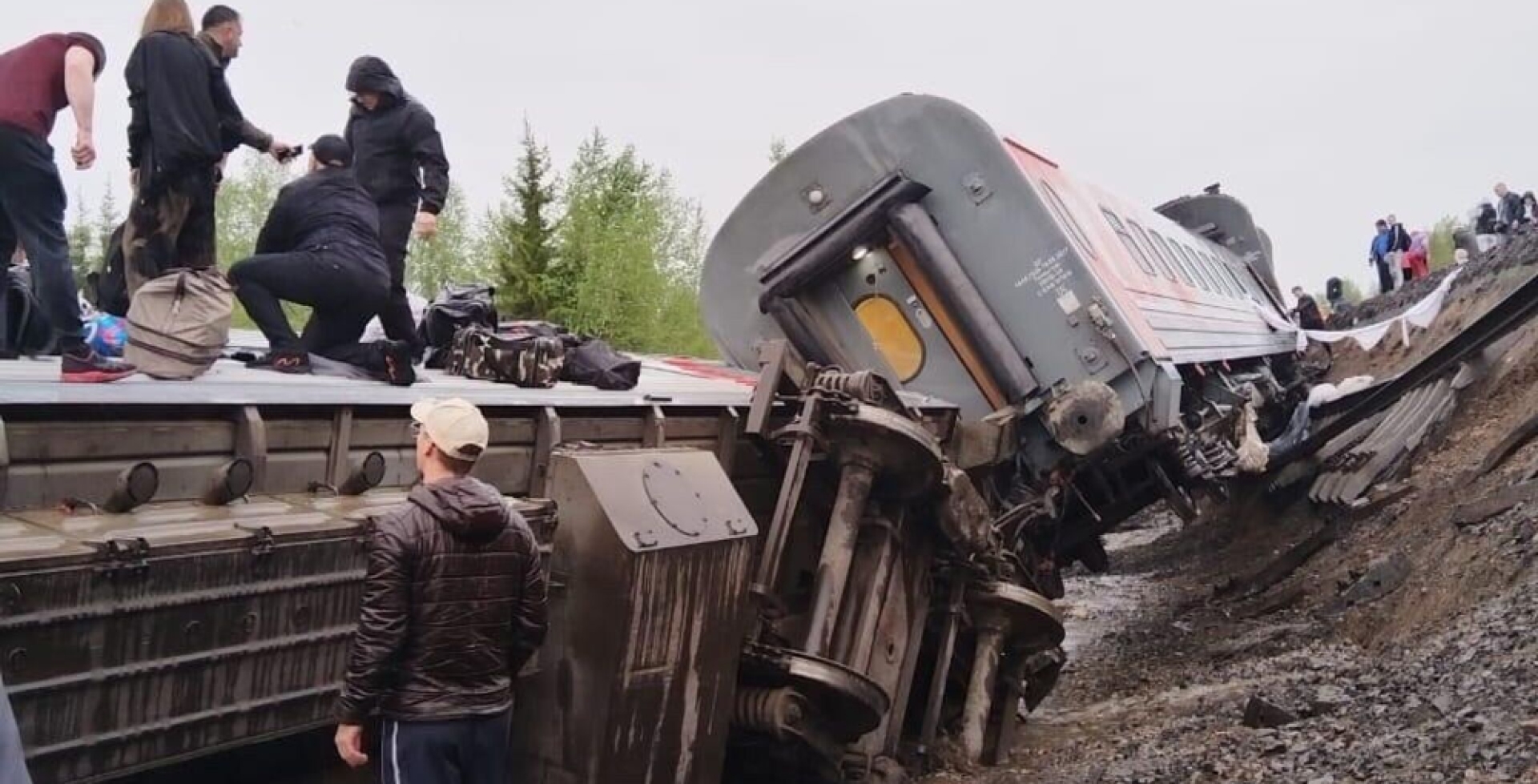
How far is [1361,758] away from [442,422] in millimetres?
3434

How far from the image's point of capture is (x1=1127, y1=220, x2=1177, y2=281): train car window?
10.8 m

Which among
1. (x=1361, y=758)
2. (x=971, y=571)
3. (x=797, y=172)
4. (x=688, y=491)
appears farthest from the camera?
(x=797, y=172)

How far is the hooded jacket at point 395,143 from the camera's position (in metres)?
5.40

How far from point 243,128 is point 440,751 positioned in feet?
9.61

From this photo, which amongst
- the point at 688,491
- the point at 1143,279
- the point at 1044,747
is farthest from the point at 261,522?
the point at 1143,279

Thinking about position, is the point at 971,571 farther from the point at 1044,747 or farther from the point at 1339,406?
the point at 1339,406

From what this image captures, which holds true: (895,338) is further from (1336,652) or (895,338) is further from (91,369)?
(91,369)

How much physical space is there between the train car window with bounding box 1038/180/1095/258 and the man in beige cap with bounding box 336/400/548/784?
5.04 meters

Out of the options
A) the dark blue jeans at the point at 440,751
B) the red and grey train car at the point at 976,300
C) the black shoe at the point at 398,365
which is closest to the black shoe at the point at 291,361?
the black shoe at the point at 398,365

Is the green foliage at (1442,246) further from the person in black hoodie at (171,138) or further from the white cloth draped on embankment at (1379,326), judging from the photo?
the person in black hoodie at (171,138)

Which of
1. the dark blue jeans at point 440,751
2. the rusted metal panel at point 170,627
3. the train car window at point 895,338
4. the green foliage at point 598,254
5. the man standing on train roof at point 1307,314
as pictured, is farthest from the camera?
the green foliage at point 598,254

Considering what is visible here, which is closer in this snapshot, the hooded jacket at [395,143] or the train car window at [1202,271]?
the hooded jacket at [395,143]

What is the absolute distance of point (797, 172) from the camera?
7766 millimetres

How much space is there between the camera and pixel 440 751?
9.21 ft
